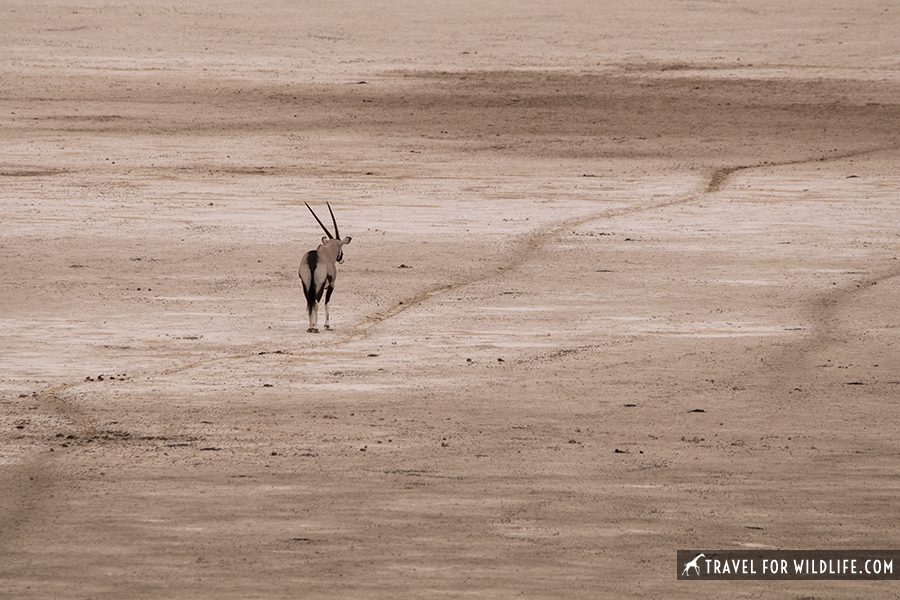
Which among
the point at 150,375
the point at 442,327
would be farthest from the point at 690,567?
the point at 442,327

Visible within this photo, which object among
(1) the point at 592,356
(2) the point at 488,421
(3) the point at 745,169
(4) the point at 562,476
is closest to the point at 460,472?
(4) the point at 562,476

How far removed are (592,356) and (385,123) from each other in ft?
43.5

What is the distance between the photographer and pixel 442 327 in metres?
9.77

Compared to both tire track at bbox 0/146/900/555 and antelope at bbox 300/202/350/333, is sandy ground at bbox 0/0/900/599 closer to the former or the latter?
tire track at bbox 0/146/900/555

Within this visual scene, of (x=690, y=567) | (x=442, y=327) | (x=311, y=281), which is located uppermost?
(x=690, y=567)

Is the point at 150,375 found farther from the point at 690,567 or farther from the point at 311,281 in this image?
the point at 690,567

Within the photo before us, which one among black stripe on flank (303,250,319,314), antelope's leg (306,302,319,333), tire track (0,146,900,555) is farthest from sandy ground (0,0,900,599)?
black stripe on flank (303,250,319,314)

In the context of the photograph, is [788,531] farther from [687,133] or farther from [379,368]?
[687,133]

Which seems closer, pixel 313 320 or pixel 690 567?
pixel 690 567

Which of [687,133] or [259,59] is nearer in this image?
[687,133]

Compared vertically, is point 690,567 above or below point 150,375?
above

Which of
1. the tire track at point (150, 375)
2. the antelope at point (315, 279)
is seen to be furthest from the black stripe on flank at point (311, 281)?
the tire track at point (150, 375)

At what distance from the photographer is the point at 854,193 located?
16984 millimetres

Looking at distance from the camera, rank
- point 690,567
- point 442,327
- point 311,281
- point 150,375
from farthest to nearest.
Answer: point 442,327, point 311,281, point 150,375, point 690,567
